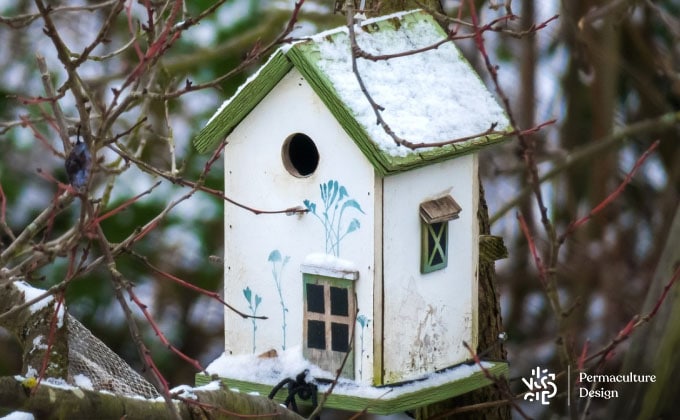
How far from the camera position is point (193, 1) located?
18.5ft

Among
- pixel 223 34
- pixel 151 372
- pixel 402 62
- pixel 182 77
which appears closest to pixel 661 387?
pixel 402 62

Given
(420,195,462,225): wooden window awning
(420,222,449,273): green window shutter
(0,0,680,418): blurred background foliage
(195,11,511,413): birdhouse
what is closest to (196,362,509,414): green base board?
(195,11,511,413): birdhouse

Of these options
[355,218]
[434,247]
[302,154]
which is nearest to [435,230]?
[434,247]

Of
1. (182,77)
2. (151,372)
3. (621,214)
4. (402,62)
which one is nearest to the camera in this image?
(151,372)

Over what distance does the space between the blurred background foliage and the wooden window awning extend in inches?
110

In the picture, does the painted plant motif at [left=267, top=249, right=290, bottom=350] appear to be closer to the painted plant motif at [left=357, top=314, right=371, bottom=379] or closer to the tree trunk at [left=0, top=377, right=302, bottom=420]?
the painted plant motif at [left=357, top=314, right=371, bottom=379]

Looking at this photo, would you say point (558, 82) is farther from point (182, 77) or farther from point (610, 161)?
point (182, 77)

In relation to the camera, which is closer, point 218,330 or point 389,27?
point 389,27

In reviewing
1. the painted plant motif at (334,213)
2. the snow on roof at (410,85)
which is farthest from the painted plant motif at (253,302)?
the snow on roof at (410,85)

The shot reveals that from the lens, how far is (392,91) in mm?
2738

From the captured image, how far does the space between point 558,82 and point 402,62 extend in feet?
13.6

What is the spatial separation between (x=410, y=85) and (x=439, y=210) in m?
0.30

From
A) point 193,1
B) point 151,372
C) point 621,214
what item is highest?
point 193,1

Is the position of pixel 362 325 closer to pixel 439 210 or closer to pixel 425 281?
pixel 425 281
